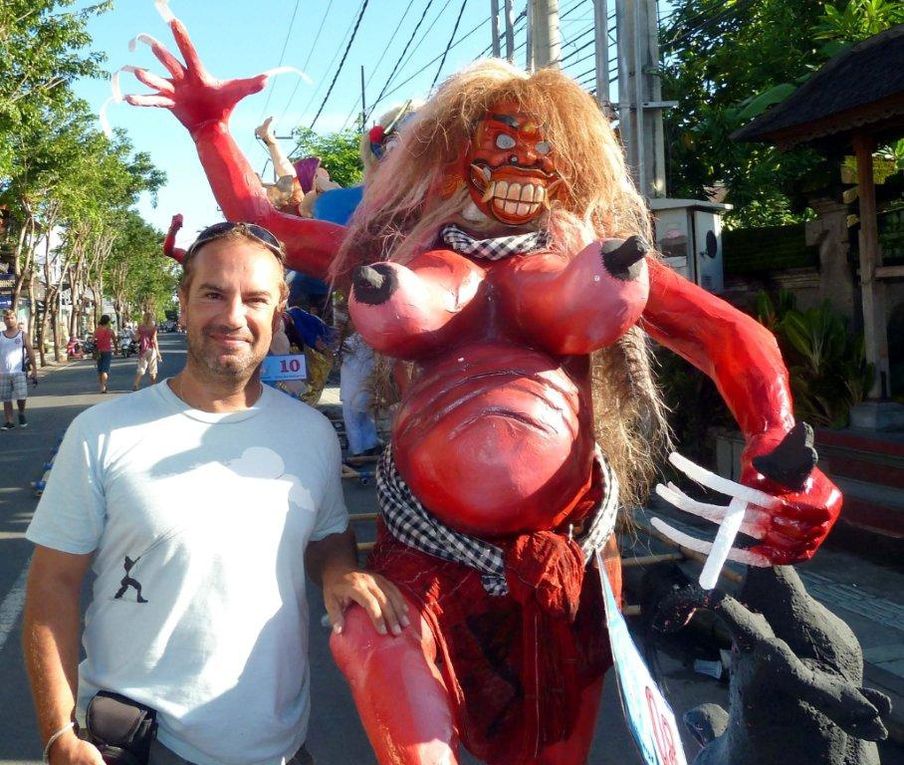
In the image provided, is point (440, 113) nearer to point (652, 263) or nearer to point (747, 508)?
point (652, 263)

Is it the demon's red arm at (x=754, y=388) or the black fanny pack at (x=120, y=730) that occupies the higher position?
the demon's red arm at (x=754, y=388)

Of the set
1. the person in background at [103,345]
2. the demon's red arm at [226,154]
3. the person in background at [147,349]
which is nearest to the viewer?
the demon's red arm at [226,154]

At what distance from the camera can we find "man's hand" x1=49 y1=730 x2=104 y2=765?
1395mm

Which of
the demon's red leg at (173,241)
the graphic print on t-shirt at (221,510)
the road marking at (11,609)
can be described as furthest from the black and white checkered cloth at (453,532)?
the road marking at (11,609)

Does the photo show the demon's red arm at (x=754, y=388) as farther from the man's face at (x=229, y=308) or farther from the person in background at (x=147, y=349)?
the person in background at (x=147, y=349)

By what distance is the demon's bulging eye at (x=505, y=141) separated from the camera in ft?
6.40

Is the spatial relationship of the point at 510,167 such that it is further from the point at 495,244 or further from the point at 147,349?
the point at 147,349

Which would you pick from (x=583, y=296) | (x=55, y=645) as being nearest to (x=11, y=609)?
(x=55, y=645)

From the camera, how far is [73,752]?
55.1 inches

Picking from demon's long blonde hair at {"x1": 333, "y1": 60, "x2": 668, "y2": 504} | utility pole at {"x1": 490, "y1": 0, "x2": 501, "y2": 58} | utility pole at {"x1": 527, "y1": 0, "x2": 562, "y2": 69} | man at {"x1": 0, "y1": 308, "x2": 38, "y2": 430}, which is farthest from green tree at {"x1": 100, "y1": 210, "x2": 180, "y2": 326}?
demon's long blonde hair at {"x1": 333, "y1": 60, "x2": 668, "y2": 504}

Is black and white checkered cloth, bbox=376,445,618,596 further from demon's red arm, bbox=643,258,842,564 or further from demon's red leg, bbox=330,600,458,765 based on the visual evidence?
demon's red arm, bbox=643,258,842,564

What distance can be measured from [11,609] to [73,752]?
3.53 metres

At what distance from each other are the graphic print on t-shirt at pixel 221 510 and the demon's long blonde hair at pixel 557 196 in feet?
1.99

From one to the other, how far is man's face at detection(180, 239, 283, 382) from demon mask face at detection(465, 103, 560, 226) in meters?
0.53
